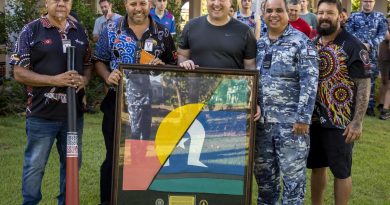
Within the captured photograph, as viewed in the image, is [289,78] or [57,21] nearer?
[289,78]

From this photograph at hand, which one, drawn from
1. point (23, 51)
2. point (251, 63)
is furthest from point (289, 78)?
point (23, 51)

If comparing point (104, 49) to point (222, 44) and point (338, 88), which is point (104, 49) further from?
point (338, 88)

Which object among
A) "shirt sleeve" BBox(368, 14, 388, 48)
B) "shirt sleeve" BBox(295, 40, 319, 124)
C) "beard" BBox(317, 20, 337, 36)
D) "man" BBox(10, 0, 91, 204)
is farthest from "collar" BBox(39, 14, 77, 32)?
"shirt sleeve" BBox(368, 14, 388, 48)

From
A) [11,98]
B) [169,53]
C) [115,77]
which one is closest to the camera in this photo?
[115,77]

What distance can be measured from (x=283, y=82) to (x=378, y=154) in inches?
177

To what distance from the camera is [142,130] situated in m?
3.88

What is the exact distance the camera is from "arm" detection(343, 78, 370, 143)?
424cm

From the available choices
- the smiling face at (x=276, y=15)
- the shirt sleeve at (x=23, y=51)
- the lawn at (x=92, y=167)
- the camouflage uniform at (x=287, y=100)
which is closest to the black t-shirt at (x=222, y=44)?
the camouflage uniform at (x=287, y=100)

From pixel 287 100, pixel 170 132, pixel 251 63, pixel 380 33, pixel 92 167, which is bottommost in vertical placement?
pixel 92 167

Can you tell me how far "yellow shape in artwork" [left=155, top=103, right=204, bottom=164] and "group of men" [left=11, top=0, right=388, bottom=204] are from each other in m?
0.22

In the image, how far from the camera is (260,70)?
3.97 meters

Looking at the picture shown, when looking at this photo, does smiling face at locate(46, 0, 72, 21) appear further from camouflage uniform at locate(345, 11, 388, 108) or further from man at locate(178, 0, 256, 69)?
camouflage uniform at locate(345, 11, 388, 108)

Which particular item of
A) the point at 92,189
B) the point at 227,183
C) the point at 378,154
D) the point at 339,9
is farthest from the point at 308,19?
the point at 227,183

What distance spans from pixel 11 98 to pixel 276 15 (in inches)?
265
